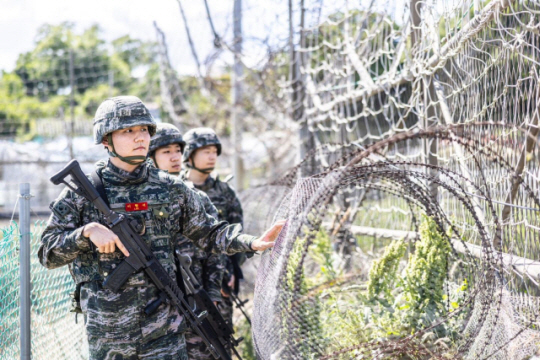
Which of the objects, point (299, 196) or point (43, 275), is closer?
point (299, 196)

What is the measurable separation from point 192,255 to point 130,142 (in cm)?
132

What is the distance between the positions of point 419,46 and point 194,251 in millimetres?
2069

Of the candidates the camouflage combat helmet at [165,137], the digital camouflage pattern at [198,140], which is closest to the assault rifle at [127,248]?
the camouflage combat helmet at [165,137]

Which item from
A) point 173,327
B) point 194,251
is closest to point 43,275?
point 194,251

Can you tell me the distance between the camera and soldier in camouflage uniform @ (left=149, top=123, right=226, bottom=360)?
172 inches

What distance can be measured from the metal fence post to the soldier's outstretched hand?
1.34m

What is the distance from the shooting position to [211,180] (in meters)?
5.16

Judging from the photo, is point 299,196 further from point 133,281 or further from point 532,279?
point 532,279

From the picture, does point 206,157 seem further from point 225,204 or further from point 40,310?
point 40,310

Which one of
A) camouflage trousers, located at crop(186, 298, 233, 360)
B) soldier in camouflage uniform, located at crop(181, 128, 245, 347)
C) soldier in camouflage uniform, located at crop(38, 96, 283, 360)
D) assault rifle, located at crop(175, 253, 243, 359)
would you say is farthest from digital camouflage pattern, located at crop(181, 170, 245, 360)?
soldier in camouflage uniform, located at crop(38, 96, 283, 360)

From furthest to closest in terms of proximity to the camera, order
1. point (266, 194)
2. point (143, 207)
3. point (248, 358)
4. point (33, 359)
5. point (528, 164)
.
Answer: point (266, 194) < point (248, 358) < point (33, 359) < point (528, 164) < point (143, 207)

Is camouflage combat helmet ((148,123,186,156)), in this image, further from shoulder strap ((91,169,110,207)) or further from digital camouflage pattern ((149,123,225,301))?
shoulder strap ((91,169,110,207))

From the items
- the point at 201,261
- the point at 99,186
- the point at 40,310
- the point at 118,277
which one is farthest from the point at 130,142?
the point at 40,310

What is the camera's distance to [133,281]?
326 centimetres
